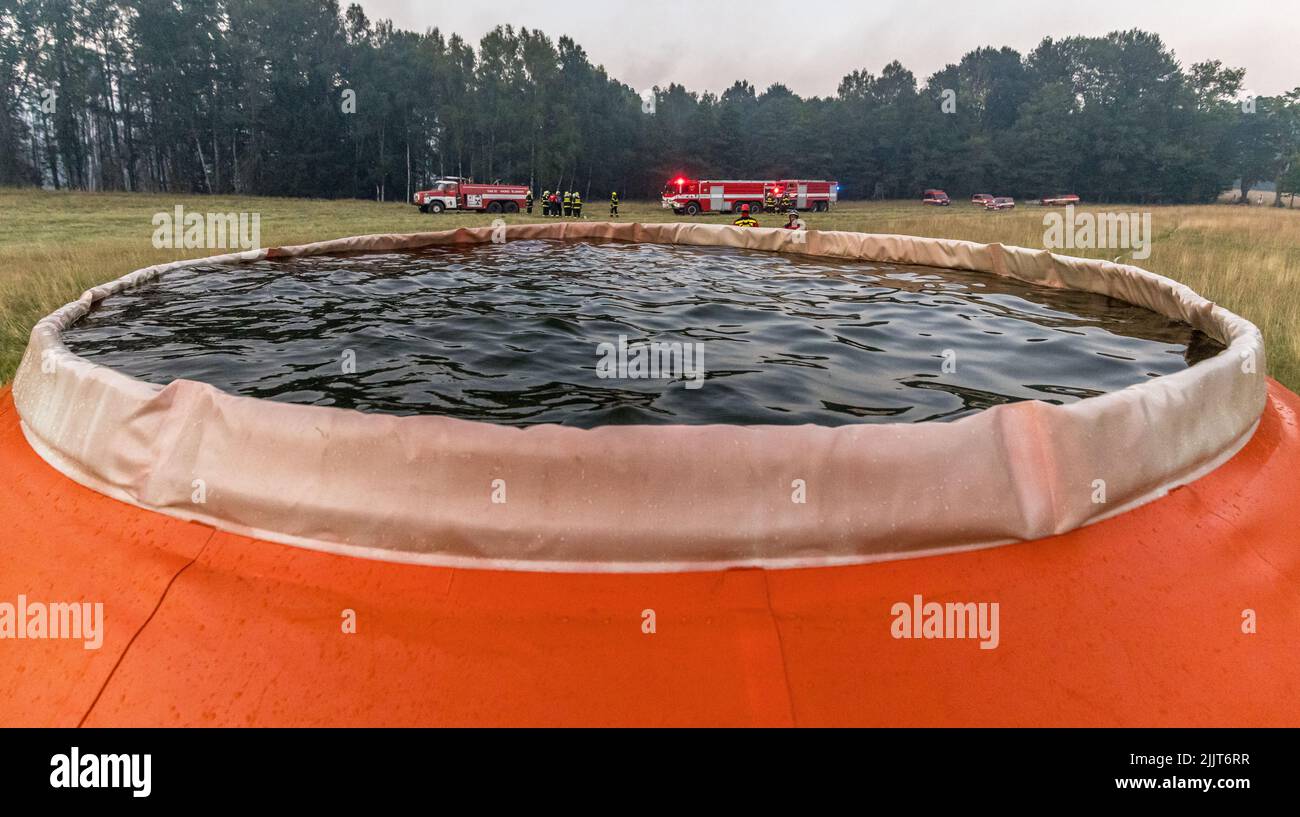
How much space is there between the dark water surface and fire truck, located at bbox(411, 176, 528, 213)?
79.1 ft

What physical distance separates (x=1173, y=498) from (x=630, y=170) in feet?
208

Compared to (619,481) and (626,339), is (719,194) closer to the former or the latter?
(626,339)

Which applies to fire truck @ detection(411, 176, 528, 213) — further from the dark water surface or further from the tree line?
the dark water surface

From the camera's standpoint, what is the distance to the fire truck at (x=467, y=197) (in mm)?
32375

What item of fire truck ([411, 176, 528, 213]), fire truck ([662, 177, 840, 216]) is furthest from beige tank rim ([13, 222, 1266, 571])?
fire truck ([662, 177, 840, 216])

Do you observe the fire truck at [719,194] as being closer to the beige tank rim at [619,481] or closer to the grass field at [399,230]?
the grass field at [399,230]

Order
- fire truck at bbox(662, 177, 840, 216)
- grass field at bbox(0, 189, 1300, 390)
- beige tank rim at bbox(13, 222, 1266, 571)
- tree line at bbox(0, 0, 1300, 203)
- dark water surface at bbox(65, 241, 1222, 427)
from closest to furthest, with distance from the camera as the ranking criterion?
beige tank rim at bbox(13, 222, 1266, 571), dark water surface at bbox(65, 241, 1222, 427), grass field at bbox(0, 189, 1300, 390), fire truck at bbox(662, 177, 840, 216), tree line at bbox(0, 0, 1300, 203)

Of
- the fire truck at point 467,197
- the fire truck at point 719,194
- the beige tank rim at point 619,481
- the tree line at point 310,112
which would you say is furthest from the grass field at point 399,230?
the tree line at point 310,112

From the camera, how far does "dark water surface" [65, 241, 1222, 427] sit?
4.38 metres

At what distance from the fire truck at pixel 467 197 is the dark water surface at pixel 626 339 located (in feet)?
79.1

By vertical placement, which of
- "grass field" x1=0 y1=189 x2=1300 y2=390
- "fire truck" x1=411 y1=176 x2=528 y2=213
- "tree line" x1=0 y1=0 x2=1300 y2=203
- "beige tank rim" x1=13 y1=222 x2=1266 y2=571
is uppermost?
"tree line" x1=0 y1=0 x2=1300 y2=203

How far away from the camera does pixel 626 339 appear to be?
606cm

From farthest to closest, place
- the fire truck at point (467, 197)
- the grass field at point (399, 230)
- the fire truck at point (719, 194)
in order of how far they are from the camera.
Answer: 1. the fire truck at point (719, 194)
2. the fire truck at point (467, 197)
3. the grass field at point (399, 230)
